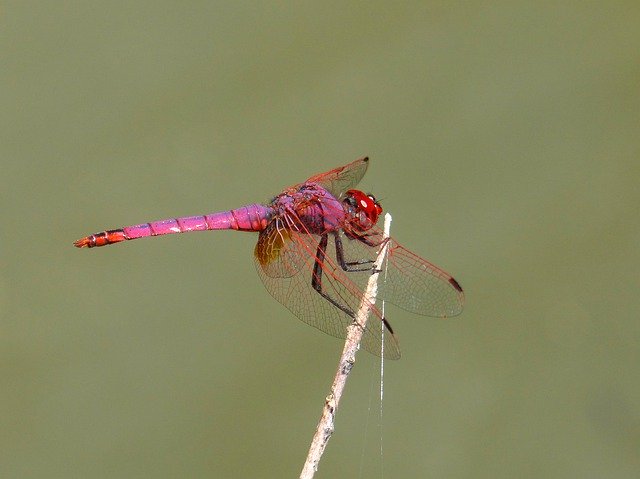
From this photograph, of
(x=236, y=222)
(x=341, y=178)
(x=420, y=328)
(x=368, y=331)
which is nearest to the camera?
(x=368, y=331)

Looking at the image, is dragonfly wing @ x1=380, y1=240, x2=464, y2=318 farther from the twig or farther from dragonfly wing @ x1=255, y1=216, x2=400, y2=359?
the twig

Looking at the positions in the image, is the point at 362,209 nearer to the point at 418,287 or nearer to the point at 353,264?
the point at 353,264

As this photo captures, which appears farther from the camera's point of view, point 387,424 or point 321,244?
point 387,424

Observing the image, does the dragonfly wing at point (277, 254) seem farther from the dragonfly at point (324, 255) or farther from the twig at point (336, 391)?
the twig at point (336, 391)

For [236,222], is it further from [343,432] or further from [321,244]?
[343,432]

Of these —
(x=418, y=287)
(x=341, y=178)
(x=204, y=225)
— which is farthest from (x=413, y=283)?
(x=204, y=225)

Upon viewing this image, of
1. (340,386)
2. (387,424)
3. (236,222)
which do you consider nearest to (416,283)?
A: (236,222)

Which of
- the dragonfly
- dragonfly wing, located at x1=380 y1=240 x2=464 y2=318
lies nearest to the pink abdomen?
the dragonfly
